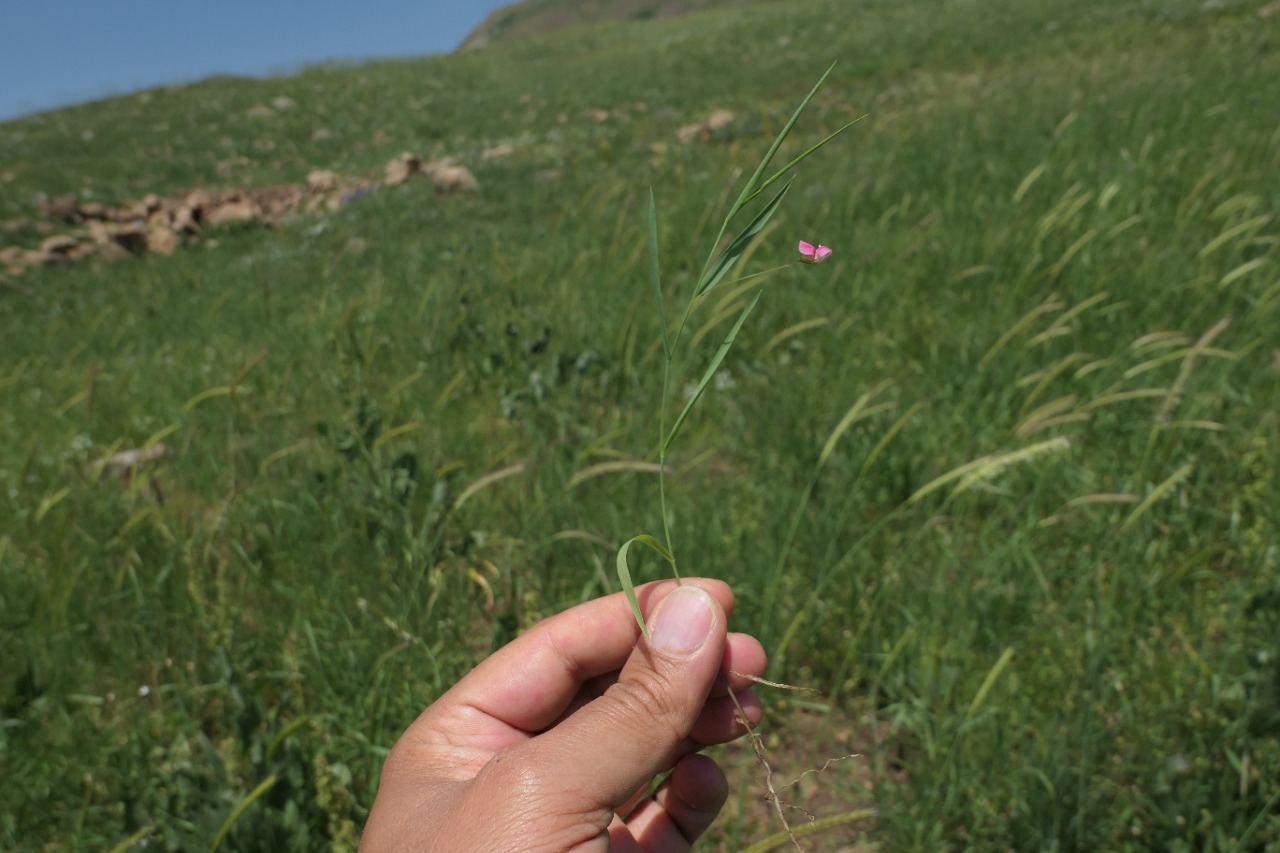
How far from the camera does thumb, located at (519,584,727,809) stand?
1057 millimetres

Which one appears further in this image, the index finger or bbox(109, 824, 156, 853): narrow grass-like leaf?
bbox(109, 824, 156, 853): narrow grass-like leaf

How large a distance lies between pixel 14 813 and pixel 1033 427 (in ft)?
8.78

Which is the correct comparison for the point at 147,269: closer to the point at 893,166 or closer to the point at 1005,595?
the point at 893,166

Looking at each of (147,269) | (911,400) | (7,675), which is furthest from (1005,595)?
(147,269)

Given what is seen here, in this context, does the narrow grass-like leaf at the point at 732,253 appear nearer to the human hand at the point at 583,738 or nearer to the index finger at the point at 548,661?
the human hand at the point at 583,738

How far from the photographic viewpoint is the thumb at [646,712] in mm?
1057

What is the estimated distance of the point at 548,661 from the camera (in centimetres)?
141

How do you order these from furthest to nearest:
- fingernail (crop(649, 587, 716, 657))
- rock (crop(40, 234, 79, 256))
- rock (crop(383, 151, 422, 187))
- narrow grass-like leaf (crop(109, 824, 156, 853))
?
rock (crop(383, 151, 422, 187))
rock (crop(40, 234, 79, 256))
narrow grass-like leaf (crop(109, 824, 156, 853))
fingernail (crop(649, 587, 716, 657))

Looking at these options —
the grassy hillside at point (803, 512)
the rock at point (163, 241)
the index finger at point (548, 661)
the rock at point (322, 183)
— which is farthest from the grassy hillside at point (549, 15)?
the index finger at point (548, 661)

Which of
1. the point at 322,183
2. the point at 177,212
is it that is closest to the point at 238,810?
the point at 177,212

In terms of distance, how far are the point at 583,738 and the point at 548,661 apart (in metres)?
0.35

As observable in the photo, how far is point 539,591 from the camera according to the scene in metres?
2.34

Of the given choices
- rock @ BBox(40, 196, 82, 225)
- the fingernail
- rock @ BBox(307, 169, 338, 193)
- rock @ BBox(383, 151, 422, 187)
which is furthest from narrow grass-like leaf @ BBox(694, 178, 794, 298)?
rock @ BBox(40, 196, 82, 225)

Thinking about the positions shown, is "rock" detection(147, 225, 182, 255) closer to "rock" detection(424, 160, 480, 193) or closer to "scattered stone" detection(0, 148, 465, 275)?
"scattered stone" detection(0, 148, 465, 275)
